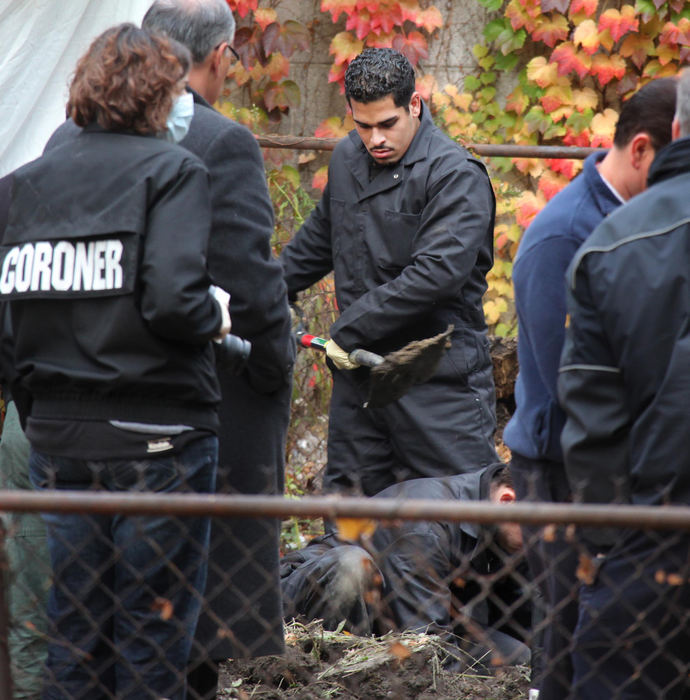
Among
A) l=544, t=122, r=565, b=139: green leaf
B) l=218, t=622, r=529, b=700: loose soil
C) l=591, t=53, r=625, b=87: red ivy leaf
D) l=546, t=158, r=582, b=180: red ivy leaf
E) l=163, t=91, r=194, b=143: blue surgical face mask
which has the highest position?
l=591, t=53, r=625, b=87: red ivy leaf

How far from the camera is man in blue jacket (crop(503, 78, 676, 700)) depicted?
2184 millimetres

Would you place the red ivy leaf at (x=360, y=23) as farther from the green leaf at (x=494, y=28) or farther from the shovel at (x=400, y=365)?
the shovel at (x=400, y=365)

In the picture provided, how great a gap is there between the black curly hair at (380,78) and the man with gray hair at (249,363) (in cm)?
113

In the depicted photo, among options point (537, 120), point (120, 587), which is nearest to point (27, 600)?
point (120, 587)

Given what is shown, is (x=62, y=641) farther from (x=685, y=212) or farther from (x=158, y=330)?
(x=685, y=212)

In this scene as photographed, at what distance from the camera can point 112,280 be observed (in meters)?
1.99

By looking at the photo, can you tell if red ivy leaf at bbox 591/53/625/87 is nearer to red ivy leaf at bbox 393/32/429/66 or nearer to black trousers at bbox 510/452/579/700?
red ivy leaf at bbox 393/32/429/66

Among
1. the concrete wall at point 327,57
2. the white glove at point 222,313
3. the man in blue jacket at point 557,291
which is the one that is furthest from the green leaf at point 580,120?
the white glove at point 222,313

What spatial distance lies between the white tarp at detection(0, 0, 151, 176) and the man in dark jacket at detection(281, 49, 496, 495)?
106cm

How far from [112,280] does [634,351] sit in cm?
102

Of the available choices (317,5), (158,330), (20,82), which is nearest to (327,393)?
(20,82)

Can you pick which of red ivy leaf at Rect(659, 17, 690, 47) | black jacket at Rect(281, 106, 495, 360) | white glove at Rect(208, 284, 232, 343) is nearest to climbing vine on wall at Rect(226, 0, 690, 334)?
red ivy leaf at Rect(659, 17, 690, 47)

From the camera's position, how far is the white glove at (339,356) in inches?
143

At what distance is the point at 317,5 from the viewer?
5.75m
